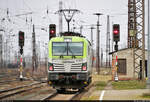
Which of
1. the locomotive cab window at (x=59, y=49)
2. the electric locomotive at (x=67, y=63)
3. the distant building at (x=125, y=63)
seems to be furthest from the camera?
the distant building at (x=125, y=63)

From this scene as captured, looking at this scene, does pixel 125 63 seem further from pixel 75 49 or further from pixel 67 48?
pixel 67 48

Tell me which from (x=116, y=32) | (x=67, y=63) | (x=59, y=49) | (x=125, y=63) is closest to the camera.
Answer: (x=67, y=63)

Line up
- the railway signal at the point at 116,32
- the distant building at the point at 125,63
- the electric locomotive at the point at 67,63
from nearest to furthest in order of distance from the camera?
1. the electric locomotive at the point at 67,63
2. the railway signal at the point at 116,32
3. the distant building at the point at 125,63

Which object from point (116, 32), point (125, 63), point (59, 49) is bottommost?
point (125, 63)

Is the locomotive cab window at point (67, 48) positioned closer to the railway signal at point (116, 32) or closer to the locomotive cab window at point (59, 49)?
the locomotive cab window at point (59, 49)

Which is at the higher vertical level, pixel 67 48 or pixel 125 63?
pixel 67 48

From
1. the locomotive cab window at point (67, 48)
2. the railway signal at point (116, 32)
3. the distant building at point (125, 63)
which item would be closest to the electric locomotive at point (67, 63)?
the locomotive cab window at point (67, 48)

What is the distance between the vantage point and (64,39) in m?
18.6

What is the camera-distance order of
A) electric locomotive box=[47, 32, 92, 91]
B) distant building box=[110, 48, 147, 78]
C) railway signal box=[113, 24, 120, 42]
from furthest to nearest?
distant building box=[110, 48, 147, 78] < railway signal box=[113, 24, 120, 42] < electric locomotive box=[47, 32, 92, 91]

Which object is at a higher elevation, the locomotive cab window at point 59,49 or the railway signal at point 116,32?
the railway signal at point 116,32

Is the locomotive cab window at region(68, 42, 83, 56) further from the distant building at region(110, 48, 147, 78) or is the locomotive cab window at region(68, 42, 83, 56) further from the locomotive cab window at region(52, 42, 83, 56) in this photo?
the distant building at region(110, 48, 147, 78)

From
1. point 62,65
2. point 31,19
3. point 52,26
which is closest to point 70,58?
point 62,65

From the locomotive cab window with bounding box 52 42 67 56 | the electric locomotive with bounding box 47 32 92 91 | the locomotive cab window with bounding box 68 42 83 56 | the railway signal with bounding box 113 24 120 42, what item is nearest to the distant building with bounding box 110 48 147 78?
the railway signal with bounding box 113 24 120 42

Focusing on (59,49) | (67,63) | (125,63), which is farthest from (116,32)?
(125,63)
